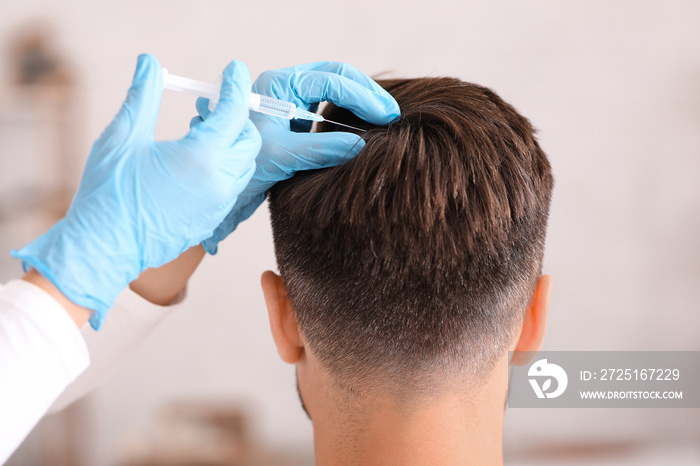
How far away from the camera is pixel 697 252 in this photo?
193 cm

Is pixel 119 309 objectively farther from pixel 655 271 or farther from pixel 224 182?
pixel 655 271

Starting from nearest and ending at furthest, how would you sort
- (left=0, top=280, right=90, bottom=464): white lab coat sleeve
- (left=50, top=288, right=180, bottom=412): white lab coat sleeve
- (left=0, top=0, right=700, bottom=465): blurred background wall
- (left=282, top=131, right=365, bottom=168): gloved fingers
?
1. (left=0, top=280, right=90, bottom=464): white lab coat sleeve
2. (left=282, top=131, right=365, bottom=168): gloved fingers
3. (left=50, top=288, right=180, bottom=412): white lab coat sleeve
4. (left=0, top=0, right=700, bottom=465): blurred background wall

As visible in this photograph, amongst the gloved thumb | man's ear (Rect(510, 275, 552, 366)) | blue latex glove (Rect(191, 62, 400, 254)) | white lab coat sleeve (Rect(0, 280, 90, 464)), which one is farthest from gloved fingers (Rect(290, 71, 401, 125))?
white lab coat sleeve (Rect(0, 280, 90, 464))

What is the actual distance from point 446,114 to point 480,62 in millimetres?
1222

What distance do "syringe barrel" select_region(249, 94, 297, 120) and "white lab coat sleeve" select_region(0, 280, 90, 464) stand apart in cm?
43

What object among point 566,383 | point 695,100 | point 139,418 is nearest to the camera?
point 566,383

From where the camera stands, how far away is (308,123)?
97 centimetres

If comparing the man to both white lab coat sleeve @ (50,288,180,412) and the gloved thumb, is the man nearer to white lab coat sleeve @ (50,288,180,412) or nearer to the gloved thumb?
the gloved thumb

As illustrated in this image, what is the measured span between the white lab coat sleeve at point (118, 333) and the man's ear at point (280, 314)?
424mm

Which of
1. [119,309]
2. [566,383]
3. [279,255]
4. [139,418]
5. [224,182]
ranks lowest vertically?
[139,418]

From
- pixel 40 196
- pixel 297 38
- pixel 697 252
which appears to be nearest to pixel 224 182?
pixel 297 38

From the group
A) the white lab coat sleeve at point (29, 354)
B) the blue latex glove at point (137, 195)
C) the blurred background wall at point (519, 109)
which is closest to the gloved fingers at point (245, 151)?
the blue latex glove at point (137, 195)

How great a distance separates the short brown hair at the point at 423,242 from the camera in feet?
2.35

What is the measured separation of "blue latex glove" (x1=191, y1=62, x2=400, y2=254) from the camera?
2.64 feet
